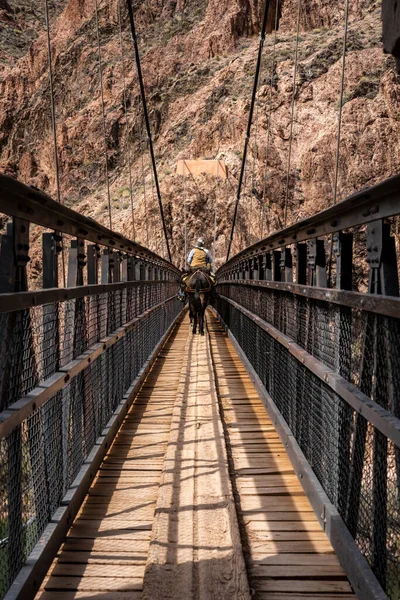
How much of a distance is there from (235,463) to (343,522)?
4.98 feet

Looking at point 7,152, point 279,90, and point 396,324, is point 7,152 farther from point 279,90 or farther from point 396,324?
point 396,324

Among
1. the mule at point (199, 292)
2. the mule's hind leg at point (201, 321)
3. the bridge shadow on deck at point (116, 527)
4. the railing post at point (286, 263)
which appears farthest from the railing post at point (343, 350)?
the mule at point (199, 292)

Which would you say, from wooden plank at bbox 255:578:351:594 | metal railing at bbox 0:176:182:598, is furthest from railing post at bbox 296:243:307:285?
wooden plank at bbox 255:578:351:594

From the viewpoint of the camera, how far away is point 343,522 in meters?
2.93

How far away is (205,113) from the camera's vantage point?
5869 cm

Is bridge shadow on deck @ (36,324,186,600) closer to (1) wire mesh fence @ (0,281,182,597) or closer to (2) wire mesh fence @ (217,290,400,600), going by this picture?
(1) wire mesh fence @ (0,281,182,597)

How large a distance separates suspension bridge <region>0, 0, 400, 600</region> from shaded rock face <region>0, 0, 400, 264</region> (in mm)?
29974

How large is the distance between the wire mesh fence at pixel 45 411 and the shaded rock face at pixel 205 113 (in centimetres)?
3009

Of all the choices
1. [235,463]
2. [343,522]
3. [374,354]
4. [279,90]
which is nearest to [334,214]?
[374,354]

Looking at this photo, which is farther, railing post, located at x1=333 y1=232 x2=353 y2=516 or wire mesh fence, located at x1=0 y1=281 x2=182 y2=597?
railing post, located at x1=333 y1=232 x2=353 y2=516

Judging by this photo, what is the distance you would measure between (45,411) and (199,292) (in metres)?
11.1

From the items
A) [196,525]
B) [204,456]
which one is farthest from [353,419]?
[204,456]

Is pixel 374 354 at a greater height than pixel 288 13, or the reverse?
pixel 288 13

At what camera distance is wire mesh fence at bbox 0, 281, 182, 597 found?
A: 7.92ft
